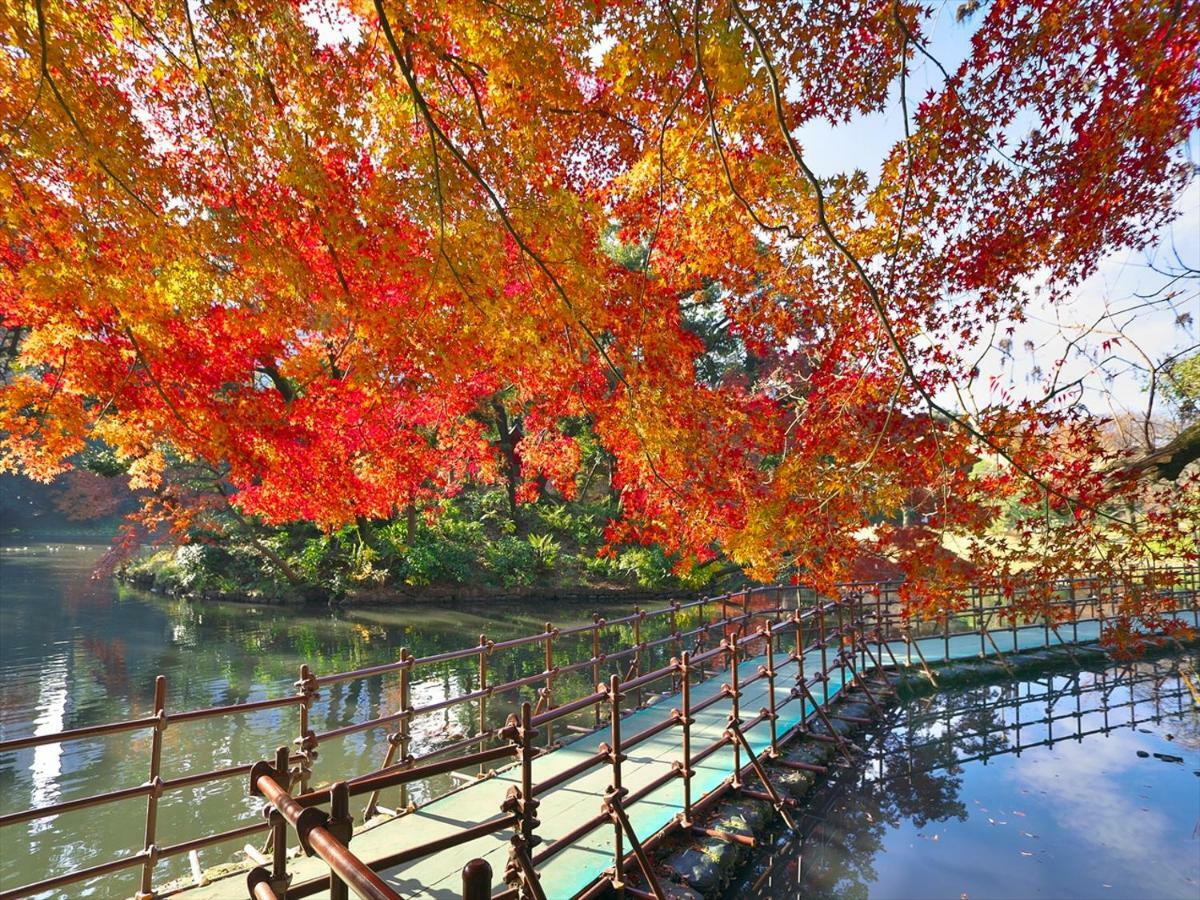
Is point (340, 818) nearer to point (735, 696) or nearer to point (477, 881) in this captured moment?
point (477, 881)

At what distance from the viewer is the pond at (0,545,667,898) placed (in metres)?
7.11

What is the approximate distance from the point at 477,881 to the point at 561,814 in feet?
13.9

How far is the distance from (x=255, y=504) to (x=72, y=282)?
7301 mm

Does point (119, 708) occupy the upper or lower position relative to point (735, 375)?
lower

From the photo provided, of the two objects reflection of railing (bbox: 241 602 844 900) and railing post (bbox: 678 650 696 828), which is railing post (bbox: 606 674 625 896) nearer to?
reflection of railing (bbox: 241 602 844 900)

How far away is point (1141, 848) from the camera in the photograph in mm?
7039

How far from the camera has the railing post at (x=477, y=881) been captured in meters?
1.62

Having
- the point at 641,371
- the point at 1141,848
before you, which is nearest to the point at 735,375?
the point at 641,371

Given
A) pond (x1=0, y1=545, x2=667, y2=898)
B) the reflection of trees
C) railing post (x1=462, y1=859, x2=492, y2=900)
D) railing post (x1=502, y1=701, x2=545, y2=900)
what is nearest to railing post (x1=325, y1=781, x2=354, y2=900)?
railing post (x1=462, y1=859, x2=492, y2=900)

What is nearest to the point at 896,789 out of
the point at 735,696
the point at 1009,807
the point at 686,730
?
the point at 1009,807

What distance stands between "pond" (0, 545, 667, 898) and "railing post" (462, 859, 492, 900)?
646cm

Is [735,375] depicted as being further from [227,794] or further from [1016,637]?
[227,794]

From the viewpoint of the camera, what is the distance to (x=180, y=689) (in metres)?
12.3

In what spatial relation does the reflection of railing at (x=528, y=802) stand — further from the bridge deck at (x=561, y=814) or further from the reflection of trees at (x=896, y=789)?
the reflection of trees at (x=896, y=789)
